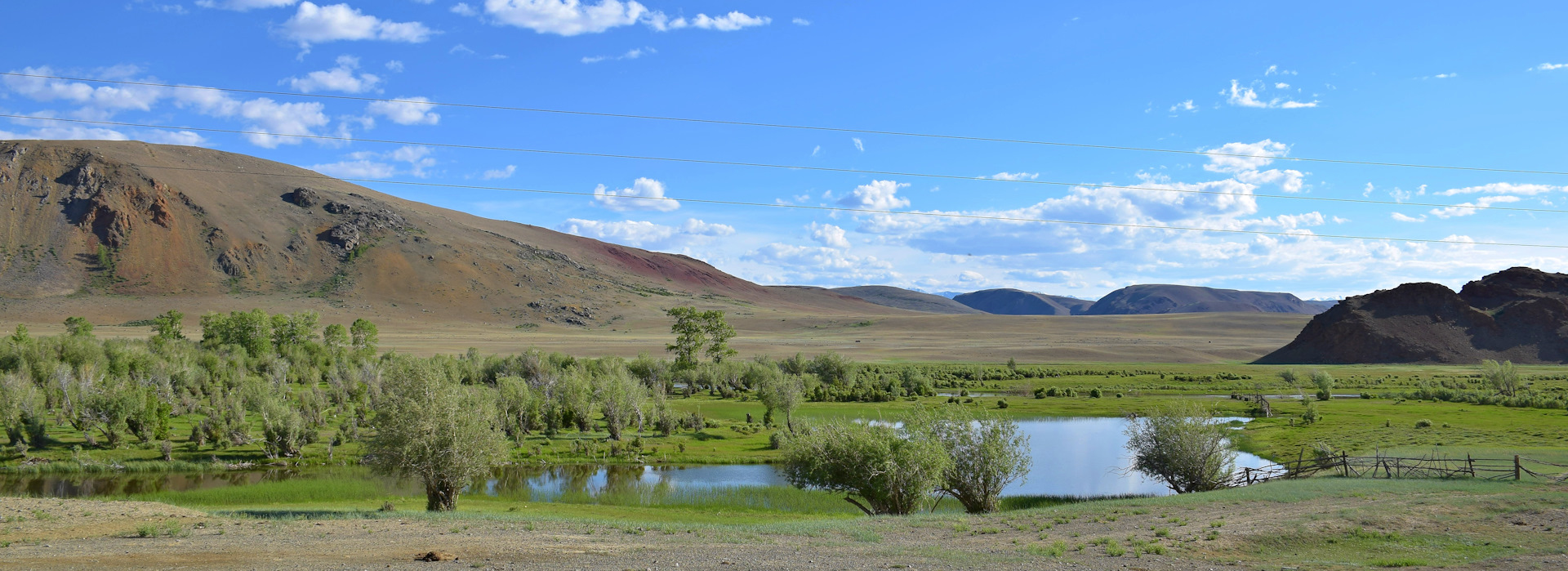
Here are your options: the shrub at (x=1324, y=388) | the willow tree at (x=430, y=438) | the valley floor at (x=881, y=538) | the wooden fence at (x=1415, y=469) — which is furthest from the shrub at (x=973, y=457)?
the shrub at (x=1324, y=388)

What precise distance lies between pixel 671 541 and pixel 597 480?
22760 mm

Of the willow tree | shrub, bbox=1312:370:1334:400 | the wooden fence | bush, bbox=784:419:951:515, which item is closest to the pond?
the wooden fence

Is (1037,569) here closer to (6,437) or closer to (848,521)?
(848,521)

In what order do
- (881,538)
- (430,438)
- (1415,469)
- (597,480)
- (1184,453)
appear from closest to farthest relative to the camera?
(881,538) < (430,438) < (1415,469) < (1184,453) < (597,480)

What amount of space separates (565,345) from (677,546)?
5515 inches

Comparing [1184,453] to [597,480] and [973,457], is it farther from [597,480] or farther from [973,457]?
[597,480]

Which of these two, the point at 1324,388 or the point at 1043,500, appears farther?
the point at 1324,388

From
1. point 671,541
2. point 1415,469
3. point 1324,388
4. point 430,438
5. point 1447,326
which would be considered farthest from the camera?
point 1447,326

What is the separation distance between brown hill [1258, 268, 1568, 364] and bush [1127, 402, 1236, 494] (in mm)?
131075

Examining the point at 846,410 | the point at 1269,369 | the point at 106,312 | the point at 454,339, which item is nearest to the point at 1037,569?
the point at 846,410

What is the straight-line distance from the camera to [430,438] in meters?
29.3

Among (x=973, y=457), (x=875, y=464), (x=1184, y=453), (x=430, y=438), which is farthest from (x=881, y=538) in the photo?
(x=1184, y=453)

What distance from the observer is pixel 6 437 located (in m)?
46.8

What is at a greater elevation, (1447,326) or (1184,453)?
(1447,326)
